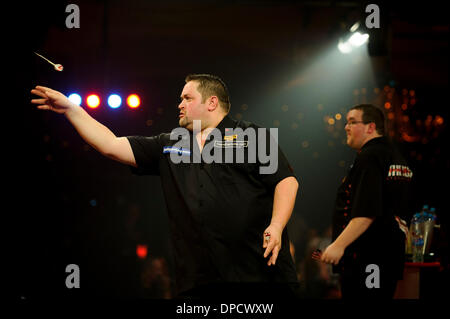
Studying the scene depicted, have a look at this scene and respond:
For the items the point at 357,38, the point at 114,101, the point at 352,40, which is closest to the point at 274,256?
the point at 114,101

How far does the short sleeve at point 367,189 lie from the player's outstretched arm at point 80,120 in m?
1.61

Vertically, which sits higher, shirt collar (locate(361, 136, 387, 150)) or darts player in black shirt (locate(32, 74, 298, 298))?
shirt collar (locate(361, 136, 387, 150))

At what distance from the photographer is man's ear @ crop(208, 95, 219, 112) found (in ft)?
8.84

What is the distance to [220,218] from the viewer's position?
94.9 inches

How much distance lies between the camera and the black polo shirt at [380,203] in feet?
10.1

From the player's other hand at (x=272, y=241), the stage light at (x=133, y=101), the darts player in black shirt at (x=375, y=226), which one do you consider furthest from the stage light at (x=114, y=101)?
the player's other hand at (x=272, y=241)

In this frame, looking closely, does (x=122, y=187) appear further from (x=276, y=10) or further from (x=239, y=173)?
(x=239, y=173)

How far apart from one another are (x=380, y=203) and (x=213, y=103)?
131cm

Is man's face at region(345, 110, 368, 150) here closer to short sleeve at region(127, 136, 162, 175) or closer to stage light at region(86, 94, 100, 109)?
short sleeve at region(127, 136, 162, 175)

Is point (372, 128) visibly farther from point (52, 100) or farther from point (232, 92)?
point (232, 92)

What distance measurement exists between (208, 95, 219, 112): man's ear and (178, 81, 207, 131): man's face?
34 millimetres

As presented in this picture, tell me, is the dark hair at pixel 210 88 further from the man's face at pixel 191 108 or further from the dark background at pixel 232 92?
the dark background at pixel 232 92

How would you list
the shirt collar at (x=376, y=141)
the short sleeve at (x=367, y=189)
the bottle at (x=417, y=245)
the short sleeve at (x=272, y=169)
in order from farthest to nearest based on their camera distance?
the bottle at (x=417, y=245) → the shirt collar at (x=376, y=141) → the short sleeve at (x=367, y=189) → the short sleeve at (x=272, y=169)

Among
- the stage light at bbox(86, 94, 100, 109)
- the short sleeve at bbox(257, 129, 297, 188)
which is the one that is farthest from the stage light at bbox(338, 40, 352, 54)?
the short sleeve at bbox(257, 129, 297, 188)
